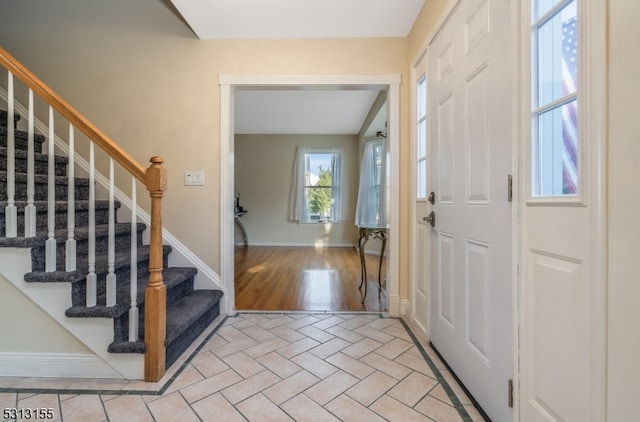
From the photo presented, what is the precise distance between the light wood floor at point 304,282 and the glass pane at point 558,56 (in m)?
1.99

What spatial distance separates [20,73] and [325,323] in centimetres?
232

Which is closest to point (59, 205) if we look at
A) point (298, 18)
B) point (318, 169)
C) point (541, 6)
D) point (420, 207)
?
point (298, 18)

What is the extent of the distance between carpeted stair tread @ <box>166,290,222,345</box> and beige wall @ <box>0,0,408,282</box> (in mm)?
251

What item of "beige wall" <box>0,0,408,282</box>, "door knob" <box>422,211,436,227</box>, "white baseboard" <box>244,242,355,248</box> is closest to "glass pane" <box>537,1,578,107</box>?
"door knob" <box>422,211,436,227</box>

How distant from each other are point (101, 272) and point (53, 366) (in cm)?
49

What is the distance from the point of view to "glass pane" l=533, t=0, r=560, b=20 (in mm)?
891

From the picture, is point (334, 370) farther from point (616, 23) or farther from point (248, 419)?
Answer: point (616, 23)

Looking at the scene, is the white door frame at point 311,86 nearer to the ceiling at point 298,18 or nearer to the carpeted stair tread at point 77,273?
the ceiling at point 298,18

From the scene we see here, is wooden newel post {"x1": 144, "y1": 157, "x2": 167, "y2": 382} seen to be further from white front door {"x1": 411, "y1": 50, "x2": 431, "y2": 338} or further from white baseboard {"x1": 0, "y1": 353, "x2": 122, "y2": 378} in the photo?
white front door {"x1": 411, "y1": 50, "x2": 431, "y2": 338}

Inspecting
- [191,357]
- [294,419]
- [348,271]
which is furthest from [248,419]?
[348,271]

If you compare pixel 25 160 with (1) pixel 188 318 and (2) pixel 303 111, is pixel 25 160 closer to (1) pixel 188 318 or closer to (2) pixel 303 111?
(1) pixel 188 318

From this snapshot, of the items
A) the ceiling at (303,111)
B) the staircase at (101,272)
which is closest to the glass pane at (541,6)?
the staircase at (101,272)

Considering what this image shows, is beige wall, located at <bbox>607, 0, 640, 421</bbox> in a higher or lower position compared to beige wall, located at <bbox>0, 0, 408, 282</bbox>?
lower

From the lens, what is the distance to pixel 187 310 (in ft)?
6.35
